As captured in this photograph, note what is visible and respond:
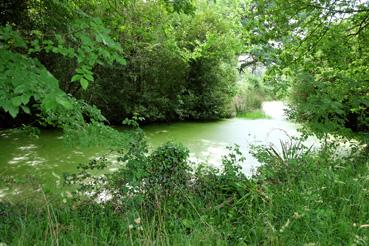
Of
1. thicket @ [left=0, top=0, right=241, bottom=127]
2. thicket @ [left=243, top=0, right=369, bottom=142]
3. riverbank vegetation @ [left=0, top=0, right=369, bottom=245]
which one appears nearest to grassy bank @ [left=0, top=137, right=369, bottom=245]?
riverbank vegetation @ [left=0, top=0, right=369, bottom=245]

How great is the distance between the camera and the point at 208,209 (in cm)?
215

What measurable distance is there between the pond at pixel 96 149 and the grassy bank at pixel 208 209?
540 millimetres

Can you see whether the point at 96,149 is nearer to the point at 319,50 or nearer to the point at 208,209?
the point at 208,209

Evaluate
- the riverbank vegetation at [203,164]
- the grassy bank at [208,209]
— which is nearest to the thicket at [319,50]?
the riverbank vegetation at [203,164]

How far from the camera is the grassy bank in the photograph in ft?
5.40

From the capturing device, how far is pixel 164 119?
7.80 metres

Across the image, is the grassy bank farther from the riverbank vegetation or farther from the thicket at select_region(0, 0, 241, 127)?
the thicket at select_region(0, 0, 241, 127)

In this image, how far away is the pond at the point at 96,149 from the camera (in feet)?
12.4

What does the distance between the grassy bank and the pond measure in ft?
1.77

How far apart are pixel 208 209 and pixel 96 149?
2.95 metres

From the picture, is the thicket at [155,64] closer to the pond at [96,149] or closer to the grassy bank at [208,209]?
the pond at [96,149]

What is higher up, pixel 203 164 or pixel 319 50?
pixel 319 50

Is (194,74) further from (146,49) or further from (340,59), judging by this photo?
(340,59)

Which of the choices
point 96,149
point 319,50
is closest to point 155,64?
point 96,149
